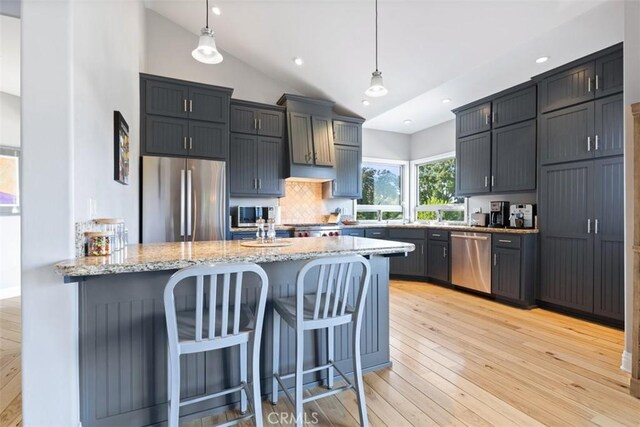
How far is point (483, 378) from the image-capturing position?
2109 millimetres

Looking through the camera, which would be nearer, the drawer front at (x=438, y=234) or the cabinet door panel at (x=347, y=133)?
the drawer front at (x=438, y=234)

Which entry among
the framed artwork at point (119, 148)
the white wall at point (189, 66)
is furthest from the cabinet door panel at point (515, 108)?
the framed artwork at point (119, 148)

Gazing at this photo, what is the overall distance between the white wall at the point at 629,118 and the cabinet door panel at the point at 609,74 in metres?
0.95

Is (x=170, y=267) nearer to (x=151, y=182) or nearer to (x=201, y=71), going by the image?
(x=151, y=182)

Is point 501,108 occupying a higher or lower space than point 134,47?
lower

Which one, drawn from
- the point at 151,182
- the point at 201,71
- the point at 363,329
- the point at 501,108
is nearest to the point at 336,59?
the point at 201,71

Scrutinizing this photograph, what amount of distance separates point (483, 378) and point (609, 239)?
2105 millimetres

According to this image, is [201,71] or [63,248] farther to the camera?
[201,71]

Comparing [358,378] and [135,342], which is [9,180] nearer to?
[135,342]

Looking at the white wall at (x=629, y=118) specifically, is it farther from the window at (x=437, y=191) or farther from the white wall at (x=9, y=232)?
the white wall at (x=9, y=232)

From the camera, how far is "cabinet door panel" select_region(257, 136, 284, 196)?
4.41 metres

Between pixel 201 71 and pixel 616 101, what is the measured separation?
15.9 ft

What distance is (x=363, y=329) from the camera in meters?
2.20

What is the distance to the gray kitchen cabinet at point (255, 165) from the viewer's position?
4246 millimetres
